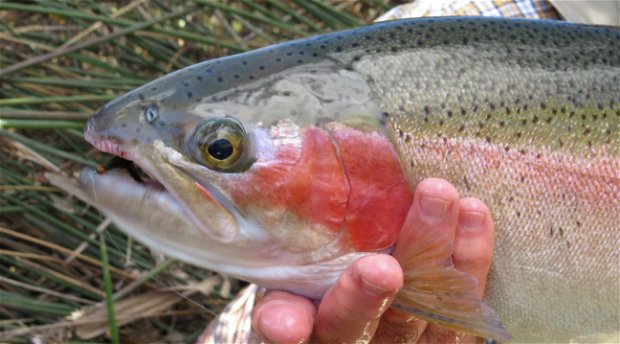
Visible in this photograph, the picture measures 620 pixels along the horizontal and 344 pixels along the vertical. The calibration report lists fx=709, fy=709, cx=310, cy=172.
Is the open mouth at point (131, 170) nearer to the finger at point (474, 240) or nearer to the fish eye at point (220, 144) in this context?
the fish eye at point (220, 144)

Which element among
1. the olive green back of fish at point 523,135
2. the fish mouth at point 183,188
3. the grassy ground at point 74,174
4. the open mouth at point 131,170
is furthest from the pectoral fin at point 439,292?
the grassy ground at point 74,174

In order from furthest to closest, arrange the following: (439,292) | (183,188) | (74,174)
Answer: (74,174) → (439,292) → (183,188)

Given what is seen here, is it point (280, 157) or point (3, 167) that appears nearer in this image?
point (280, 157)

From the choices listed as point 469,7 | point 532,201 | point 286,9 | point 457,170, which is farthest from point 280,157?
point 286,9

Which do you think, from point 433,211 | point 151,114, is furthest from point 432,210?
point 151,114

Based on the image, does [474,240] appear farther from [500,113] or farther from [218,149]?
[218,149]

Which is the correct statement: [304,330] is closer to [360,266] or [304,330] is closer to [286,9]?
[360,266]
